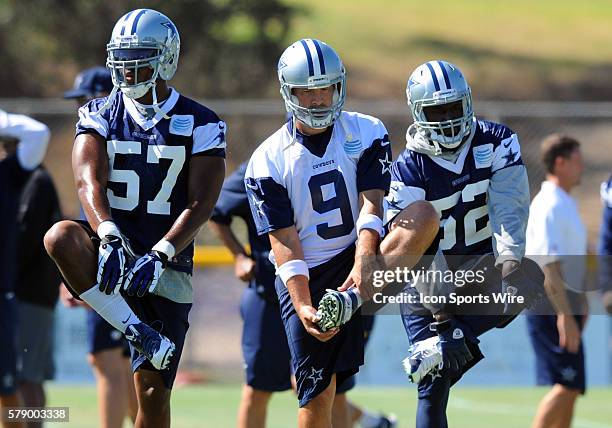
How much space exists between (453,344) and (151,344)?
1.55 meters

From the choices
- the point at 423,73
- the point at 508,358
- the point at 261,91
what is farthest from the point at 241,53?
the point at 423,73

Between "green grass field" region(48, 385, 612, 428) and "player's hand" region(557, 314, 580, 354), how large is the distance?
1.84 meters

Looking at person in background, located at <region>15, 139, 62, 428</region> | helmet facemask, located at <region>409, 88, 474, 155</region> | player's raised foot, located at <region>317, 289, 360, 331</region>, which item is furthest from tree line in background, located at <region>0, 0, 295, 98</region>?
player's raised foot, located at <region>317, 289, 360, 331</region>

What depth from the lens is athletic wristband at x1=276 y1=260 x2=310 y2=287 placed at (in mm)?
6242

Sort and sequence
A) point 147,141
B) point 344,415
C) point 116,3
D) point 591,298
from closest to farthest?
point 147,141, point 344,415, point 591,298, point 116,3

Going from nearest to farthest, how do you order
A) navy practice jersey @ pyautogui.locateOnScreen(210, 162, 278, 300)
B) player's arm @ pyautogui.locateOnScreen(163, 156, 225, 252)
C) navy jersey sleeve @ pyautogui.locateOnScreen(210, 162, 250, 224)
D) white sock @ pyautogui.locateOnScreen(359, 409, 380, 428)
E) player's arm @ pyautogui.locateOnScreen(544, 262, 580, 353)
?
player's arm @ pyautogui.locateOnScreen(163, 156, 225, 252), navy practice jersey @ pyautogui.locateOnScreen(210, 162, 278, 300), navy jersey sleeve @ pyautogui.locateOnScreen(210, 162, 250, 224), player's arm @ pyautogui.locateOnScreen(544, 262, 580, 353), white sock @ pyautogui.locateOnScreen(359, 409, 380, 428)

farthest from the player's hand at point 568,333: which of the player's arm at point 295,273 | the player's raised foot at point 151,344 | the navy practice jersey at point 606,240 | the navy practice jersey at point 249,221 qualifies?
the player's raised foot at point 151,344

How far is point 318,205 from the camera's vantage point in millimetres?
6367

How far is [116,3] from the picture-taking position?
82.0ft

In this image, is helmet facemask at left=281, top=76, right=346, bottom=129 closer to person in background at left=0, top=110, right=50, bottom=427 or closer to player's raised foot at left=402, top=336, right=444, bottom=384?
player's raised foot at left=402, top=336, right=444, bottom=384

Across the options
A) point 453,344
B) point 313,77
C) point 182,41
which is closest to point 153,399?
point 453,344

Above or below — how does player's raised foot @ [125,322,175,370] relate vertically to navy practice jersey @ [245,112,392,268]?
below

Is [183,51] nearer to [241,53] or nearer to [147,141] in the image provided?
[241,53]

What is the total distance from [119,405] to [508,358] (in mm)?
5041
